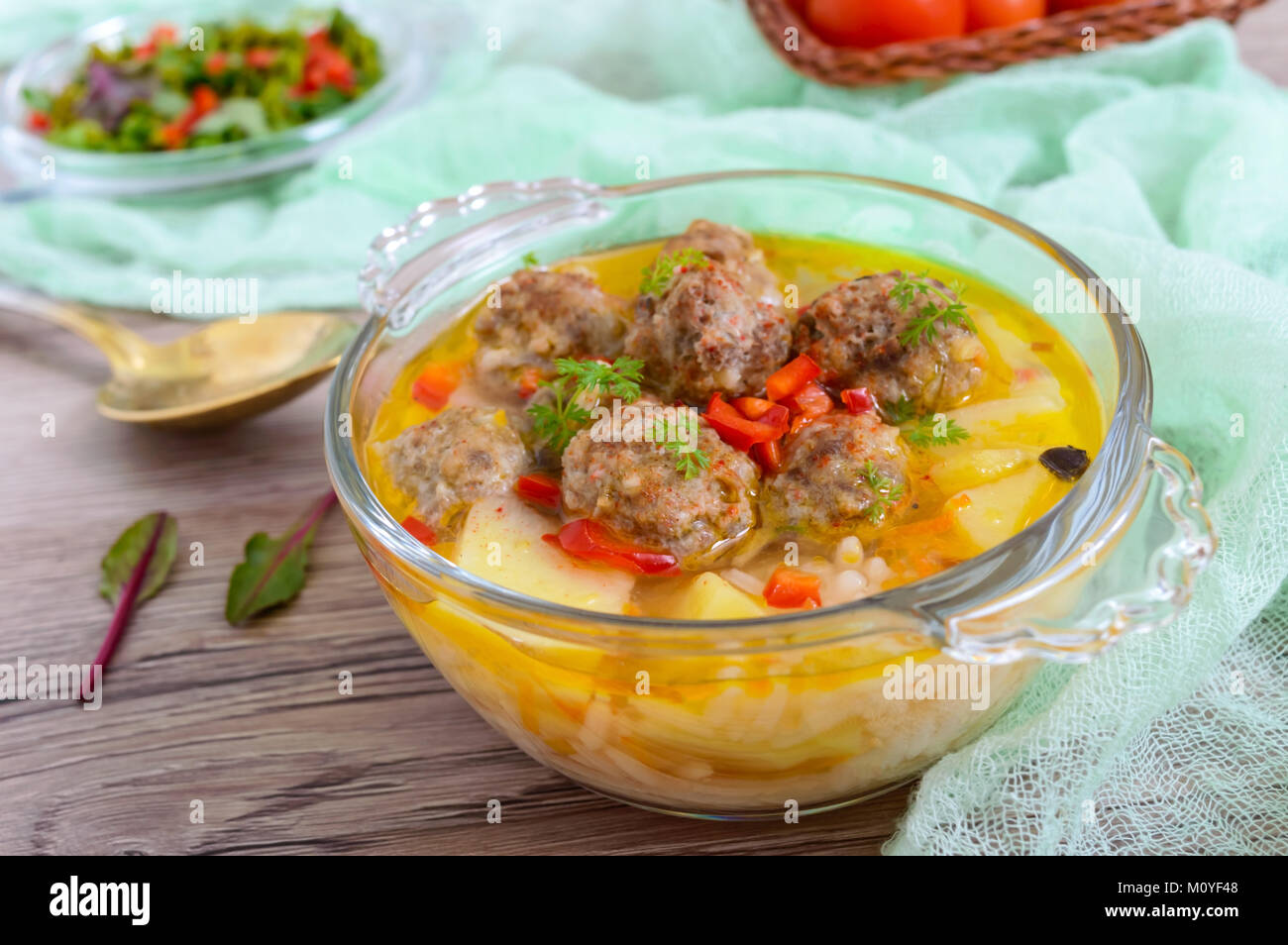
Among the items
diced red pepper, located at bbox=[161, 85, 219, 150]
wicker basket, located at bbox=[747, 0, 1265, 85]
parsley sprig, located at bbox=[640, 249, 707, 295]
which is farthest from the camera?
diced red pepper, located at bbox=[161, 85, 219, 150]

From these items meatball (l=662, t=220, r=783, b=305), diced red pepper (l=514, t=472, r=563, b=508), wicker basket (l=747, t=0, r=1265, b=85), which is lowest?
diced red pepper (l=514, t=472, r=563, b=508)

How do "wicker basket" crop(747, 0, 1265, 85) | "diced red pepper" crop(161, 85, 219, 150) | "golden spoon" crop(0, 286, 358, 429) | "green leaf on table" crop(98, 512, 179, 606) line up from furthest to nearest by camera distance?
"diced red pepper" crop(161, 85, 219, 150)
"wicker basket" crop(747, 0, 1265, 85)
"golden spoon" crop(0, 286, 358, 429)
"green leaf on table" crop(98, 512, 179, 606)

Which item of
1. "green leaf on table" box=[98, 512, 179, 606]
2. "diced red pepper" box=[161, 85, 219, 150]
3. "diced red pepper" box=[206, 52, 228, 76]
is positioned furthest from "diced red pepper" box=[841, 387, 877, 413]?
"diced red pepper" box=[206, 52, 228, 76]

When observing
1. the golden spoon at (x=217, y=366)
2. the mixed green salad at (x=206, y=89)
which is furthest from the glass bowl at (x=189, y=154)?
the golden spoon at (x=217, y=366)

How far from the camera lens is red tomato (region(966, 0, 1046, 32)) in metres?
4.16

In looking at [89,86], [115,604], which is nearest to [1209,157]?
[115,604]

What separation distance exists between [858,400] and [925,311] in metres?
0.21

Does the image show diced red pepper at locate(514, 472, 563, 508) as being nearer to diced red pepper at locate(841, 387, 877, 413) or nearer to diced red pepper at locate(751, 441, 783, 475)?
diced red pepper at locate(751, 441, 783, 475)

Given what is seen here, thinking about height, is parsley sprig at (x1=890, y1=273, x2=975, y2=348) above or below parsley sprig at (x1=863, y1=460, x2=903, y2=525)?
above

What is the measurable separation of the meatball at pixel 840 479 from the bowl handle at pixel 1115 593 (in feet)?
1.24

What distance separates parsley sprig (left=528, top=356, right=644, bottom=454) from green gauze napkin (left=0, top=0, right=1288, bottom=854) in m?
0.92

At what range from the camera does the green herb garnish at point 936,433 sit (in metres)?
2.32

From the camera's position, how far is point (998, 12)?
13.7 feet

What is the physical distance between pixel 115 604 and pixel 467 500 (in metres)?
1.21
